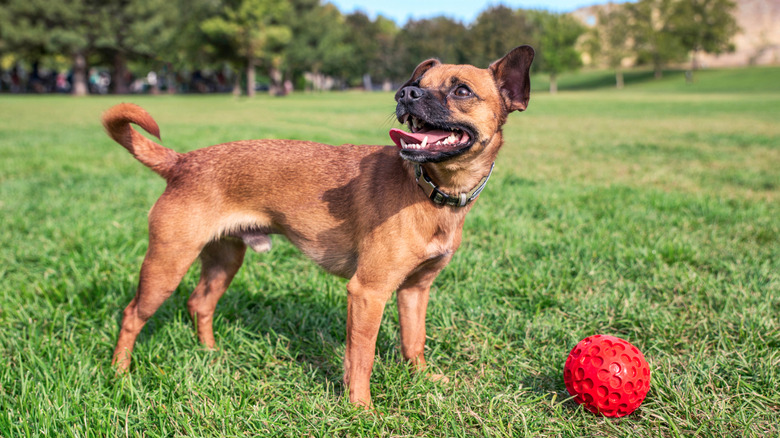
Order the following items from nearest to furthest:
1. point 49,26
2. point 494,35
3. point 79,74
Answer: point 49,26, point 79,74, point 494,35

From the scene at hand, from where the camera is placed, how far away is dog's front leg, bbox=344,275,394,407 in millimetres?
2584

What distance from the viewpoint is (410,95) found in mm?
2486

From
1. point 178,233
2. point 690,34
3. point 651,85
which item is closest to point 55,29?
point 178,233

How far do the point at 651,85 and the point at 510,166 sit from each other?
68.6 metres

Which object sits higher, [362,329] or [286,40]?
[286,40]

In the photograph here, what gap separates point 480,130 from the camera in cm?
262

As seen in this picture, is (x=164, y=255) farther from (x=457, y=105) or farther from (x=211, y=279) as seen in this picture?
(x=457, y=105)

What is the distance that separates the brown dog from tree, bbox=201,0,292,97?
49.7 metres

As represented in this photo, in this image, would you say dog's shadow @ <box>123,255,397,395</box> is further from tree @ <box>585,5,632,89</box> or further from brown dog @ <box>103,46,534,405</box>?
tree @ <box>585,5,632,89</box>

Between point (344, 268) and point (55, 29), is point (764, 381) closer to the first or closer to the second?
point (344, 268)

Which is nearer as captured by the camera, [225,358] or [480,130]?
[480,130]

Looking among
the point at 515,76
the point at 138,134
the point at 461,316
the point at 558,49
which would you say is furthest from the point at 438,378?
the point at 558,49

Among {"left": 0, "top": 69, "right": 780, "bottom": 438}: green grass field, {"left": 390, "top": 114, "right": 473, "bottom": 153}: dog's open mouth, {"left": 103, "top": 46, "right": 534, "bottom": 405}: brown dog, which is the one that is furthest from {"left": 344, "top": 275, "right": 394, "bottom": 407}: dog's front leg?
{"left": 390, "top": 114, "right": 473, "bottom": 153}: dog's open mouth

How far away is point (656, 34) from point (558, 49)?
14.6 meters
